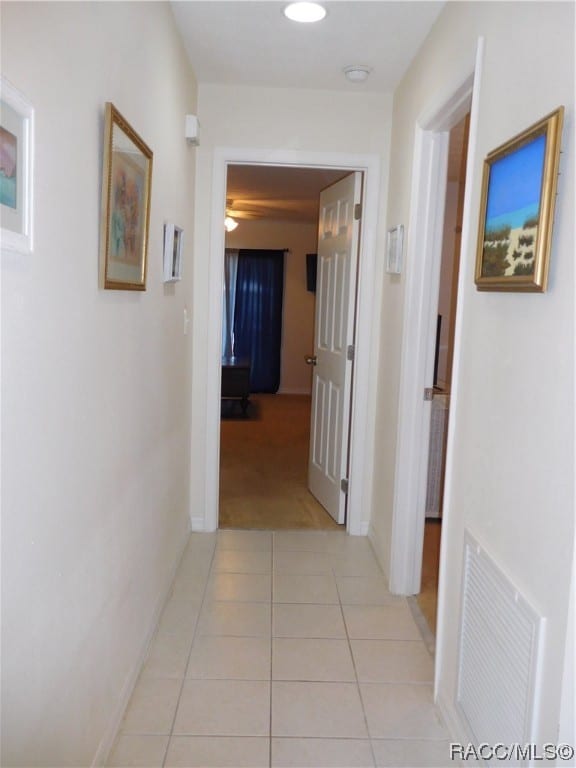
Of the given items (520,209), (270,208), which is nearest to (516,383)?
(520,209)

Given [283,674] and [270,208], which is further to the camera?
[270,208]

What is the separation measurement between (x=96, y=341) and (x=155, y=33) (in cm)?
126

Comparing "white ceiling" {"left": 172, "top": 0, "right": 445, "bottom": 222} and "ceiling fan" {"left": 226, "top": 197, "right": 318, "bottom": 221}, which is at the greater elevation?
"ceiling fan" {"left": 226, "top": 197, "right": 318, "bottom": 221}

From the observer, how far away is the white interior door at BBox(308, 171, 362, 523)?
3.58 m

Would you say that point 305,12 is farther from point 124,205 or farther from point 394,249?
point 124,205

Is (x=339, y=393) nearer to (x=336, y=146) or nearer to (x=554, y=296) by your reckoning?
(x=336, y=146)

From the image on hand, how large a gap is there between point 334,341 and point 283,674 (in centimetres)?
209

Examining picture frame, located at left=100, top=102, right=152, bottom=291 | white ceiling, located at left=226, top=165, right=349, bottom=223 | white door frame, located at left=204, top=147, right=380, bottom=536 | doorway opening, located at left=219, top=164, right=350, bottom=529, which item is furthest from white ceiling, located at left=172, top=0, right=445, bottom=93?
white ceiling, located at left=226, top=165, right=349, bottom=223

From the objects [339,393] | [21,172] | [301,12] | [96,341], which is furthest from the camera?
[339,393]

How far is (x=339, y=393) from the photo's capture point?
12.2ft

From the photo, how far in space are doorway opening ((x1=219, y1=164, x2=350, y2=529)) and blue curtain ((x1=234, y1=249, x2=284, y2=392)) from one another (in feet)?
0.05

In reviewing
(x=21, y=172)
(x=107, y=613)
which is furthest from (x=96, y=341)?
(x=107, y=613)

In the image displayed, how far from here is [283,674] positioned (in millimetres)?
2252

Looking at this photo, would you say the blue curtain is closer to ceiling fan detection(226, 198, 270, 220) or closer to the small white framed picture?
ceiling fan detection(226, 198, 270, 220)
